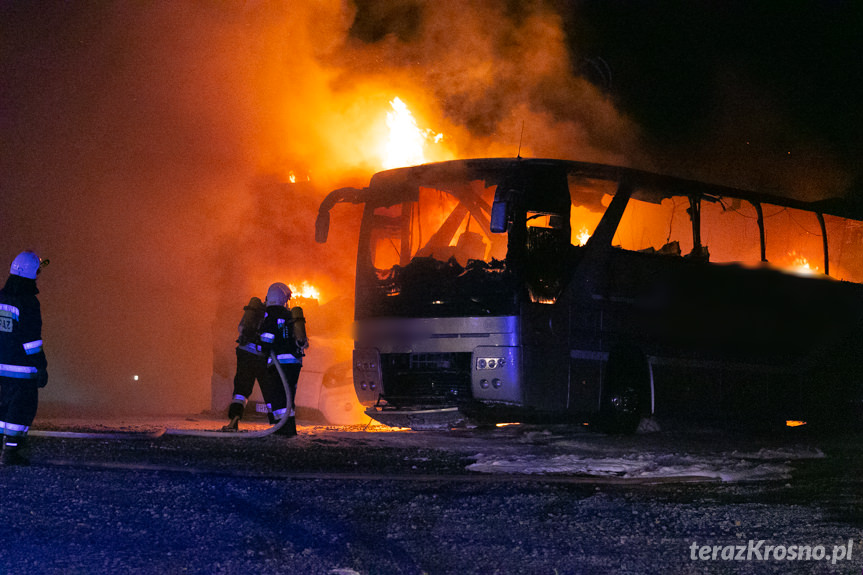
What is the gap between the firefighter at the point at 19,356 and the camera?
6.78 meters

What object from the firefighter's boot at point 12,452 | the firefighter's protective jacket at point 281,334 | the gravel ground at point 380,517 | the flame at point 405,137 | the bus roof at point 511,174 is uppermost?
the flame at point 405,137

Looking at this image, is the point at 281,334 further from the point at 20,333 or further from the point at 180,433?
the point at 20,333

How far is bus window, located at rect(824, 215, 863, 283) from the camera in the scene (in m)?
11.5

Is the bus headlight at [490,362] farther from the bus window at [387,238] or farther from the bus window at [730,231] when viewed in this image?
the bus window at [730,231]

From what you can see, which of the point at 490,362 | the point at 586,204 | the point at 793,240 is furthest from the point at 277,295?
the point at 793,240

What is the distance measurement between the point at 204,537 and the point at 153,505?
820mm

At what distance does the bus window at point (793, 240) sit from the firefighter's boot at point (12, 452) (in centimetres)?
903

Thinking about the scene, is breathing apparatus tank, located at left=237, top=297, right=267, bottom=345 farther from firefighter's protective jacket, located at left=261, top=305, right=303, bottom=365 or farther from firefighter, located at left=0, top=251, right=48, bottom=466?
firefighter, located at left=0, top=251, right=48, bottom=466

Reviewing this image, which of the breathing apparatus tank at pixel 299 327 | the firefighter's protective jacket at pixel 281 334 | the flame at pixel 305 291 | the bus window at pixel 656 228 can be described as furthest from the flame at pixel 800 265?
the flame at pixel 305 291

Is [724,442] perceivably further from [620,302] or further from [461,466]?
[461,466]

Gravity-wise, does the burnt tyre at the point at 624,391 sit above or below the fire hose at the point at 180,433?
above

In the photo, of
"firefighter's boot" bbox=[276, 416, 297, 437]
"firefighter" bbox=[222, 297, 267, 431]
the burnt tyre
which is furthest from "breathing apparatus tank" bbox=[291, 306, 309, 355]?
the burnt tyre

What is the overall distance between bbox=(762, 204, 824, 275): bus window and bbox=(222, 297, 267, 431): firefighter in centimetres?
677

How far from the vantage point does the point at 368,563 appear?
4.10 metres
